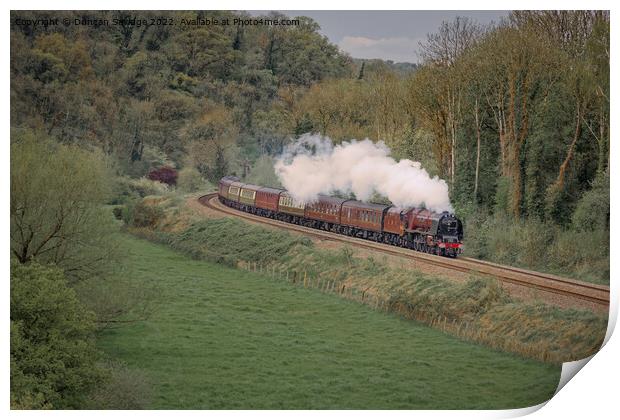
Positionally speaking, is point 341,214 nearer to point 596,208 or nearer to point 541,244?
point 541,244

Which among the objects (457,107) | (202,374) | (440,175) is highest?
(457,107)

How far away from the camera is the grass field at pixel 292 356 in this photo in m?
10.2

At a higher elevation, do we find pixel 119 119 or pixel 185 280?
pixel 119 119

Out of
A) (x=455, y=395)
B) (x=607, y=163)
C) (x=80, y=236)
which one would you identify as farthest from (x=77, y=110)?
(x=607, y=163)

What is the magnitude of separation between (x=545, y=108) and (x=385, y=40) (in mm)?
2128

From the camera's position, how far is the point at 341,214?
11.6 meters

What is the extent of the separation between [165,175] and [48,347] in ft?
9.04

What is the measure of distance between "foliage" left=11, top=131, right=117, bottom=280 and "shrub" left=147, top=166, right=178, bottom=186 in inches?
22.3

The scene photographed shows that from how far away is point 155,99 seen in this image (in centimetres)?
1123

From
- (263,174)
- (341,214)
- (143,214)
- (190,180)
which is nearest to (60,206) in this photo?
(143,214)

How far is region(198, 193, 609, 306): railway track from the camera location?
10570 millimetres

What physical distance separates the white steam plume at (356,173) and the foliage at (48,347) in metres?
3.30

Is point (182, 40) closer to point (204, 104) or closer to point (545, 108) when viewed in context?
point (204, 104)

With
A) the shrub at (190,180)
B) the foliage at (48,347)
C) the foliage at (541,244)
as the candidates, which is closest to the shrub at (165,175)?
the shrub at (190,180)
